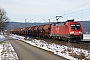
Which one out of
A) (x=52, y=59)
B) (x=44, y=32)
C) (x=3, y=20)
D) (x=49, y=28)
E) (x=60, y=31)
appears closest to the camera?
(x=52, y=59)

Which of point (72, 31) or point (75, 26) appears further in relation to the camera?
point (75, 26)

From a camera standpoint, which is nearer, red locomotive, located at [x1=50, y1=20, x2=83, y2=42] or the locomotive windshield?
red locomotive, located at [x1=50, y1=20, x2=83, y2=42]

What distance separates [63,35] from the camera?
33531mm

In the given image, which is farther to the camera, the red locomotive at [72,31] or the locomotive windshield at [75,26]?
the locomotive windshield at [75,26]

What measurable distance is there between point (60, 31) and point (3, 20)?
59396 millimetres

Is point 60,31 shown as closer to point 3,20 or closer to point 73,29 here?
point 73,29

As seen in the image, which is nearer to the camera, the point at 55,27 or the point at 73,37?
the point at 73,37

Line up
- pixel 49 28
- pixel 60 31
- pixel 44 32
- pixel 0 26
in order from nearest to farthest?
pixel 60 31
pixel 49 28
pixel 44 32
pixel 0 26

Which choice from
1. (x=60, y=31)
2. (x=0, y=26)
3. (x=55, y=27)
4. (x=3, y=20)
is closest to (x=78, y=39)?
(x=60, y=31)

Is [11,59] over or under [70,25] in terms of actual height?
under

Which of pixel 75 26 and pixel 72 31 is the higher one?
pixel 75 26

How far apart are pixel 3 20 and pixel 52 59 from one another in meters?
78.9

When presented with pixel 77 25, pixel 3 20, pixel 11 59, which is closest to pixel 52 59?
pixel 11 59

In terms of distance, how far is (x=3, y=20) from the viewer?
90.9 metres
